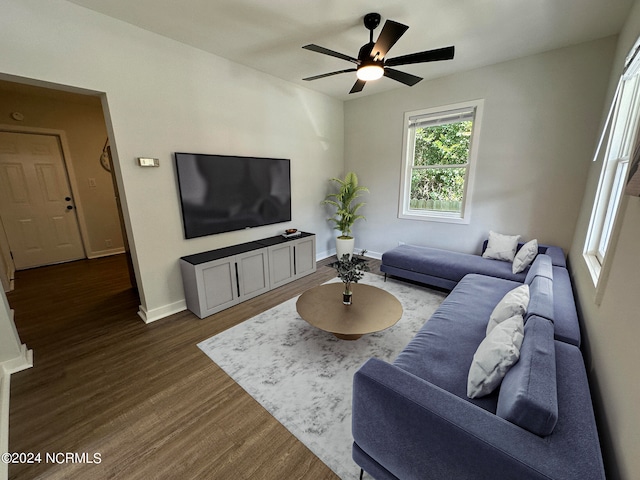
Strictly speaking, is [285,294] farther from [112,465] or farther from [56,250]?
[56,250]

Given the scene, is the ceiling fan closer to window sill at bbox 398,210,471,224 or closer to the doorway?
window sill at bbox 398,210,471,224

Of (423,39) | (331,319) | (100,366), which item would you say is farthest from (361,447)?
(423,39)

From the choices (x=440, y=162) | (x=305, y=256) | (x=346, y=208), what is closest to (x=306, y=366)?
(x=305, y=256)

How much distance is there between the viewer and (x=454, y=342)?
1692 mm

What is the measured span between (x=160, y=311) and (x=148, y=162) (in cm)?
155

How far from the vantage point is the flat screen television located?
286cm

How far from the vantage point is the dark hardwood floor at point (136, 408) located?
1361mm

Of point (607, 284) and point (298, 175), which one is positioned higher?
point (298, 175)

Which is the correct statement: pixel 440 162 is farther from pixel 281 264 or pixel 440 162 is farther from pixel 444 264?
pixel 281 264

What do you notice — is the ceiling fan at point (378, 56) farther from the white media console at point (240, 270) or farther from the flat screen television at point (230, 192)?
the white media console at point (240, 270)

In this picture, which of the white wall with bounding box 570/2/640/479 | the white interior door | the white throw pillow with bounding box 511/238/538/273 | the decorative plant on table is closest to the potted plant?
the decorative plant on table

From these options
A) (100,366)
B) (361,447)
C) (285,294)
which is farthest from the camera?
(285,294)

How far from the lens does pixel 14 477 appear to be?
1306 millimetres

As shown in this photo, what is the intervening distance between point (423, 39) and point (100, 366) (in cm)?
418
